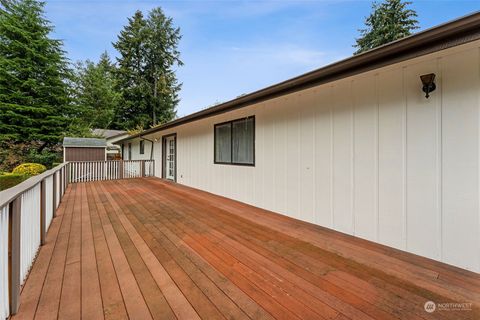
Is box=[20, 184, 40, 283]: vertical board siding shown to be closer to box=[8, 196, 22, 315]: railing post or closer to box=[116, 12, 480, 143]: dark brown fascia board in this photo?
box=[8, 196, 22, 315]: railing post

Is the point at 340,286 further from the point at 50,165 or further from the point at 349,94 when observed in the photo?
the point at 50,165

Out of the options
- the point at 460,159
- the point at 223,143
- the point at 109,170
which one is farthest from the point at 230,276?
the point at 109,170

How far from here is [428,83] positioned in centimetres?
241

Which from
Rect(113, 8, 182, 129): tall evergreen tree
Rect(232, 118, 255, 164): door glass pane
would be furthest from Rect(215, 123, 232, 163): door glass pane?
Rect(113, 8, 182, 129): tall evergreen tree

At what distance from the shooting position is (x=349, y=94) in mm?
3174

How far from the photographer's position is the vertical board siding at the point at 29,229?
2.02 metres

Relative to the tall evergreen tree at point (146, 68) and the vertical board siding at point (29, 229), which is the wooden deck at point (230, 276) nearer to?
the vertical board siding at point (29, 229)

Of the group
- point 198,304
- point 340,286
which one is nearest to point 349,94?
point 340,286

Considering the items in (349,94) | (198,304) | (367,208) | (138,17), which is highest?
(138,17)

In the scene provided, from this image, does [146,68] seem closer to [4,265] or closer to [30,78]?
[30,78]

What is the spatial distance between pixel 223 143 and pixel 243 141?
85 cm

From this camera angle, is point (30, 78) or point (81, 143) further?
point (30, 78)

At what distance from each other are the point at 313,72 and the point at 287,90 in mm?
615

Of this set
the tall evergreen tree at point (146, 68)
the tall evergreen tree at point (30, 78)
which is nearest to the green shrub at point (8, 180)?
the tall evergreen tree at point (30, 78)
